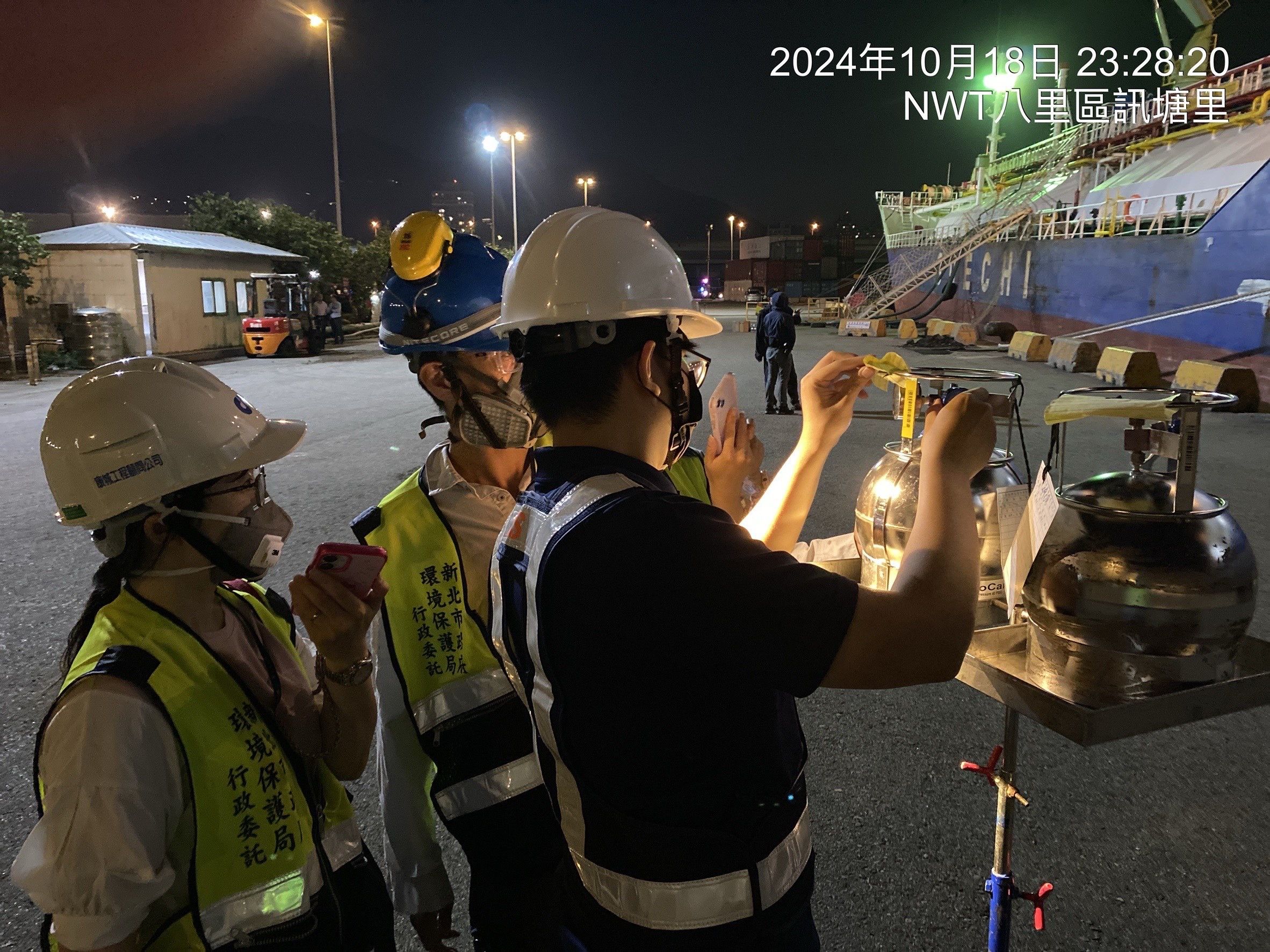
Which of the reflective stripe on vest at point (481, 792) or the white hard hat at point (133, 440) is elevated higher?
the white hard hat at point (133, 440)

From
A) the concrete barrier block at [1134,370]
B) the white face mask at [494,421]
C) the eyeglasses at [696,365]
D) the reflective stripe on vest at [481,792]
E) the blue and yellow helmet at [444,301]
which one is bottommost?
the reflective stripe on vest at [481,792]

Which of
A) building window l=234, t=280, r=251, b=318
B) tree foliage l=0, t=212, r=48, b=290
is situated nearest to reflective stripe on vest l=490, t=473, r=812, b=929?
tree foliage l=0, t=212, r=48, b=290

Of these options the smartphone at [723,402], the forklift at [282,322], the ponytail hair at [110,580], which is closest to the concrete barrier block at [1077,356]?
the smartphone at [723,402]

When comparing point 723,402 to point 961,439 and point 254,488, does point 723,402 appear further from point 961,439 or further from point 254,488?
point 254,488

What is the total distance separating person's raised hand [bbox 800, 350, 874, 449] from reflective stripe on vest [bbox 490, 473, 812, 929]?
0.90 metres

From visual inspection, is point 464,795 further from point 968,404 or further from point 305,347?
point 305,347

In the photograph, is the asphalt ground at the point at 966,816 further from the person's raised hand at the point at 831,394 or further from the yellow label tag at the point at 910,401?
the person's raised hand at the point at 831,394

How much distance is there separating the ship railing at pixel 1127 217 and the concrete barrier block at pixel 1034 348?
10.7 ft

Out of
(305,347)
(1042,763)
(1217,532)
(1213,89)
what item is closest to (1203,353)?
(1213,89)

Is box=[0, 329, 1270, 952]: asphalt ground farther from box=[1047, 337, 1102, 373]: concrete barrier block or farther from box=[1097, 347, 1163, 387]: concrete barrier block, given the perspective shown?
box=[1047, 337, 1102, 373]: concrete barrier block

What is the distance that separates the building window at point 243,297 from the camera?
25.8 meters

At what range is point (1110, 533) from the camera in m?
1.46

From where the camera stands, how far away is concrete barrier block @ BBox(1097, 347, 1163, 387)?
15.6m

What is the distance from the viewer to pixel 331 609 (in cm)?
162
